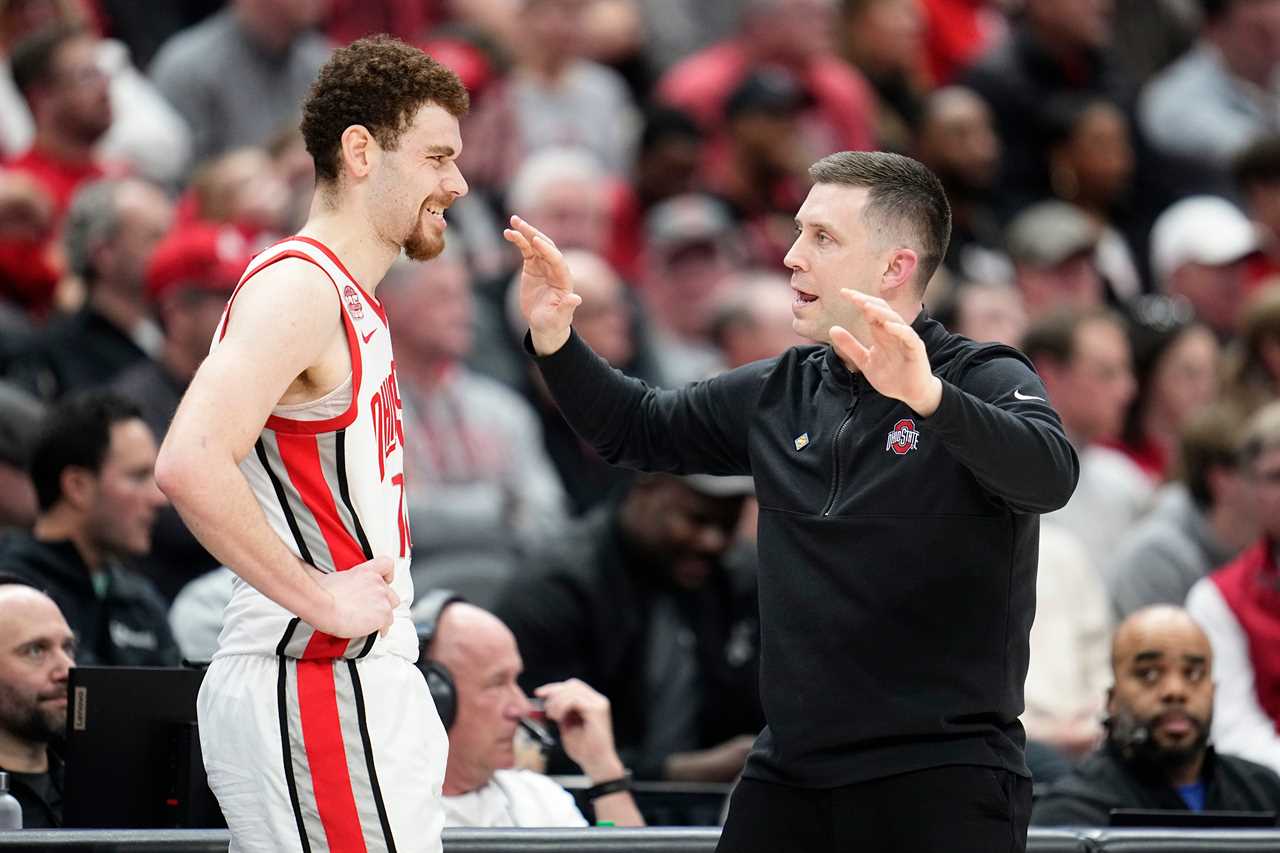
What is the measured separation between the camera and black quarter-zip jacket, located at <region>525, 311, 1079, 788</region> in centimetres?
348

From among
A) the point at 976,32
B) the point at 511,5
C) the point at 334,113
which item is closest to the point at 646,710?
the point at 334,113

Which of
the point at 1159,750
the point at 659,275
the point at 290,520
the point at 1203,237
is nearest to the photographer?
the point at 290,520

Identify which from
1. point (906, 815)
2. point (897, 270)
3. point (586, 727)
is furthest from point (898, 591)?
point (586, 727)

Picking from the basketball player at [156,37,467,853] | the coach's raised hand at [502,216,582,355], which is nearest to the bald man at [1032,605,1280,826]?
the coach's raised hand at [502,216,582,355]

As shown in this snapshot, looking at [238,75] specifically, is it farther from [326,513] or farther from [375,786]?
[375,786]

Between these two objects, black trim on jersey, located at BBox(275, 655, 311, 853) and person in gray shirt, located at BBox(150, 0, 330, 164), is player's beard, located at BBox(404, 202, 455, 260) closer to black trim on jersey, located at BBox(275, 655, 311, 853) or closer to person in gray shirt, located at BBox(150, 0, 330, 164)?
black trim on jersey, located at BBox(275, 655, 311, 853)

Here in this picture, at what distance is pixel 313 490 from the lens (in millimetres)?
3326

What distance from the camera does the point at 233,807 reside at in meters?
3.33

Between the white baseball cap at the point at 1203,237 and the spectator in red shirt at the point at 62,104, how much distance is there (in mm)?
5408

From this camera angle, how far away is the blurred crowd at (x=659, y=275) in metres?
6.57

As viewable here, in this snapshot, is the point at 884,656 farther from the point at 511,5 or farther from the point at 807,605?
the point at 511,5

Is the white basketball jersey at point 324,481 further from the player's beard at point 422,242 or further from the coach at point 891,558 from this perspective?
the coach at point 891,558

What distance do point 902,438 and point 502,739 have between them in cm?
185

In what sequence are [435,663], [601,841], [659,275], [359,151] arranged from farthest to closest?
[659,275] < [435,663] < [601,841] < [359,151]
